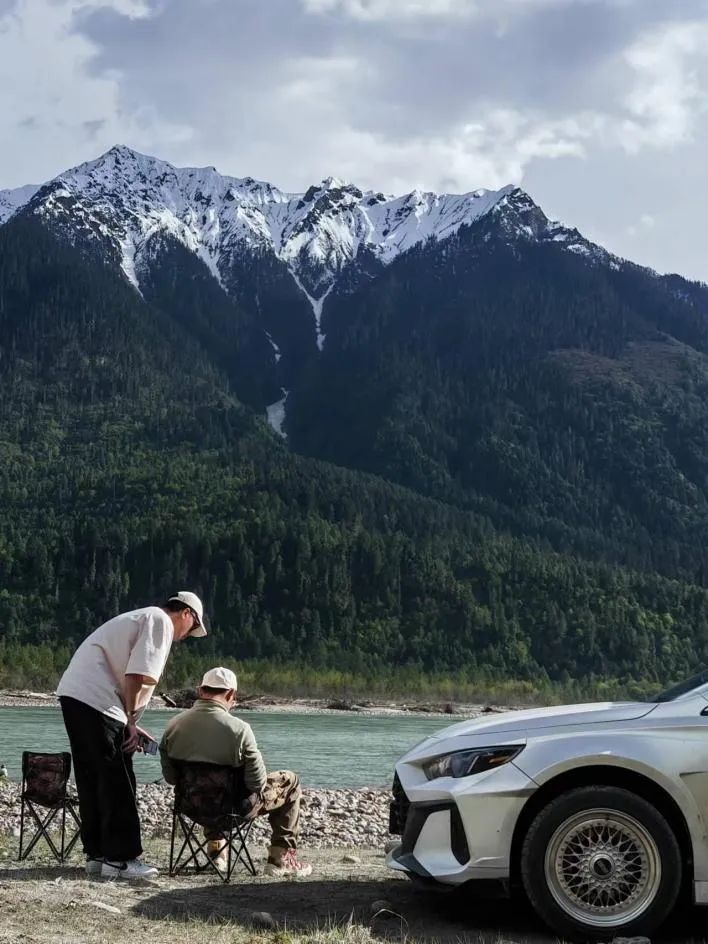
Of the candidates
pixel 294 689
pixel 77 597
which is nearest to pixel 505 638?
pixel 294 689

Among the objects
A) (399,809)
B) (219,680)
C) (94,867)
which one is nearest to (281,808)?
(219,680)

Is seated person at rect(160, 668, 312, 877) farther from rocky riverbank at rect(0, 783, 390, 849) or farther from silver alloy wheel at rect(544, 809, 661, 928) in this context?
rocky riverbank at rect(0, 783, 390, 849)

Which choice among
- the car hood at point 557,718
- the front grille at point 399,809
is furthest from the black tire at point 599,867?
the front grille at point 399,809

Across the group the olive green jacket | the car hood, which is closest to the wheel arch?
the car hood

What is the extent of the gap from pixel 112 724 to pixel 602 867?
364cm

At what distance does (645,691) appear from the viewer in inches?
5128

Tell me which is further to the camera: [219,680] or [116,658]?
[219,680]

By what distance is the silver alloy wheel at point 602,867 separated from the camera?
6902 mm

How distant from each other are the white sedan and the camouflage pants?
7.81 feet

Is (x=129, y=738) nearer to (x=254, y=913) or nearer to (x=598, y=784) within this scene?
(x=254, y=913)

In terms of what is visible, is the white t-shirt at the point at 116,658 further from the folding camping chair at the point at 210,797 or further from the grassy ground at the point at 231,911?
the grassy ground at the point at 231,911

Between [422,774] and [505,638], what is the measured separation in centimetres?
13487

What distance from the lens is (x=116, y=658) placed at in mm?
8906

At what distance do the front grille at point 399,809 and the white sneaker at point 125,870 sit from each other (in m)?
1.95
